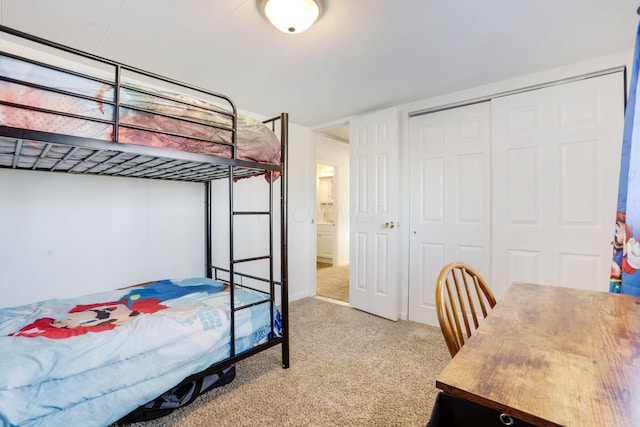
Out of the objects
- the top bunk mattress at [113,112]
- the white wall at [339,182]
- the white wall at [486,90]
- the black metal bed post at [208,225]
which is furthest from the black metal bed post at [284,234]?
the white wall at [339,182]

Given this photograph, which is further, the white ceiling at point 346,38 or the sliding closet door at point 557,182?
the sliding closet door at point 557,182

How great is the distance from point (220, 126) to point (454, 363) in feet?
5.05

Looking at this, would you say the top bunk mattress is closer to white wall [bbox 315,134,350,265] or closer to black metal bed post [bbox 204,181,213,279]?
black metal bed post [bbox 204,181,213,279]

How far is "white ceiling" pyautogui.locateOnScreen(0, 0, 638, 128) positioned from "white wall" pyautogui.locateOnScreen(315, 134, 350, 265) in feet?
8.85

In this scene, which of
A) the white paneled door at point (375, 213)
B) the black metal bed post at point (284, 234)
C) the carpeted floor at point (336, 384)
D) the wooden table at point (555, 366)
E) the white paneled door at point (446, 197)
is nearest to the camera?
the wooden table at point (555, 366)

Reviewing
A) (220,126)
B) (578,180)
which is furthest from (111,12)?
(578,180)

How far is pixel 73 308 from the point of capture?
183 centimetres

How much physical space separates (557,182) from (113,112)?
2.87 meters

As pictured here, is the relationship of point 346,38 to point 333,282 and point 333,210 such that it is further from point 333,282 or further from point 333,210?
point 333,210

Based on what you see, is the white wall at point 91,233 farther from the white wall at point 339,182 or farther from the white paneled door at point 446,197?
the white wall at point 339,182

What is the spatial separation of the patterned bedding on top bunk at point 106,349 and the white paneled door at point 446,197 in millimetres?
1673

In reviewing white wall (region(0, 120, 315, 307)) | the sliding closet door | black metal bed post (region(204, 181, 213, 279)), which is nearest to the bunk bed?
white wall (region(0, 120, 315, 307))

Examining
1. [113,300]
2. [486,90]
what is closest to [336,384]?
[113,300]

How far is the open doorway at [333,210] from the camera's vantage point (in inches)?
205
